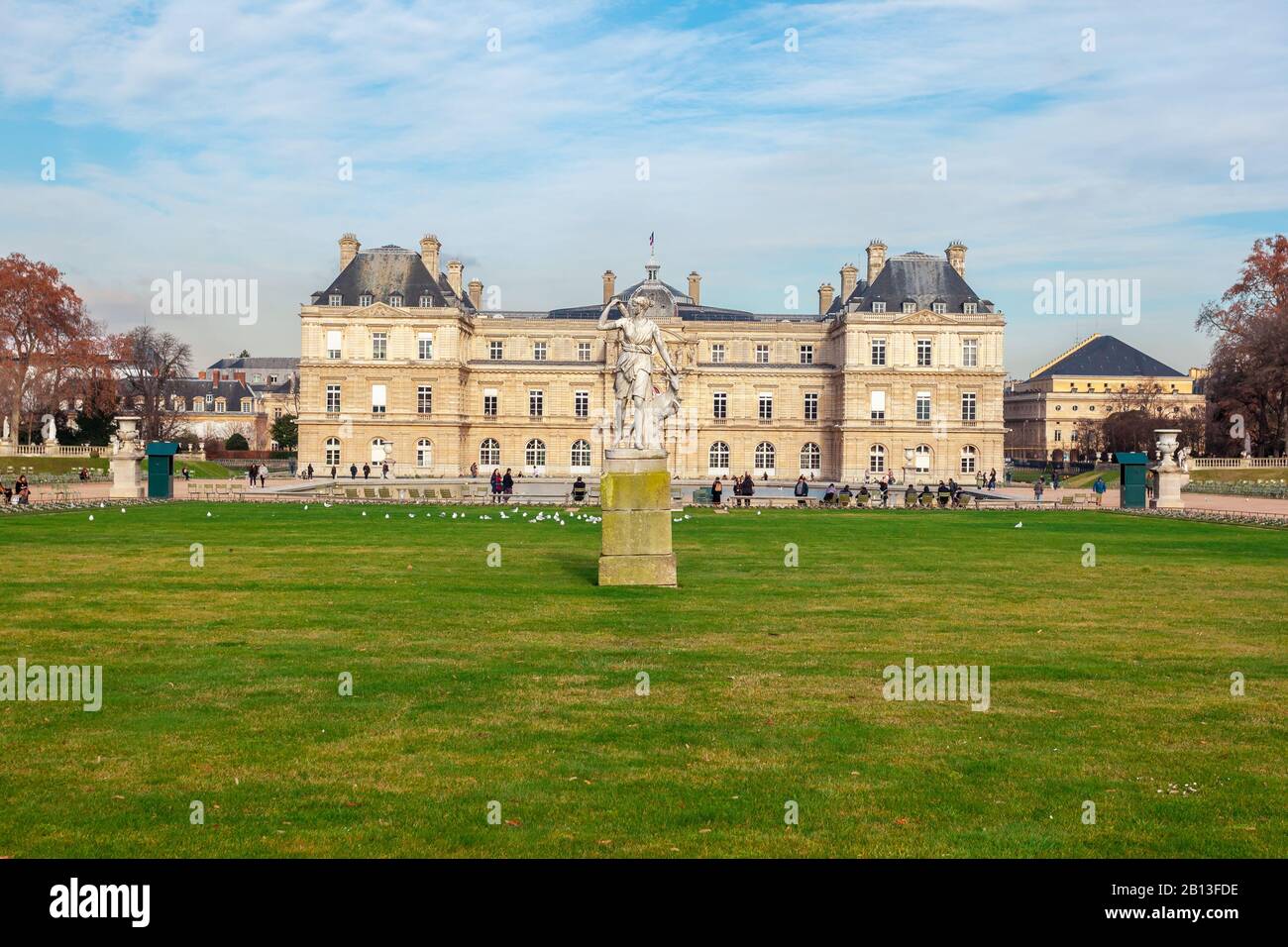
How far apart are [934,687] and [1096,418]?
12190 cm

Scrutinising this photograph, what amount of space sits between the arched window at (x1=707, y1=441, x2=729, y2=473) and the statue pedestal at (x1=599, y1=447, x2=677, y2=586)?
201ft

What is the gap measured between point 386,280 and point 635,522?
6125cm

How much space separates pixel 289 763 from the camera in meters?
8.30

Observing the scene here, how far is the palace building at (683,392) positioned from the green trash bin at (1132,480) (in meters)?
29.8

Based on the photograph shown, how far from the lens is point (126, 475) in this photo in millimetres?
42438

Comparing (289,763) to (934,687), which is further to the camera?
(934,687)

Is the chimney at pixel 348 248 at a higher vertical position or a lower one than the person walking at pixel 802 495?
higher

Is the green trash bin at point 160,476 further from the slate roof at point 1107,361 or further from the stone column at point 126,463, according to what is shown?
the slate roof at point 1107,361

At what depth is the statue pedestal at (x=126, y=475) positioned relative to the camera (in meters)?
42.0

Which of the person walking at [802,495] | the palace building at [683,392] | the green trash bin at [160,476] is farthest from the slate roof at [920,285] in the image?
the green trash bin at [160,476]

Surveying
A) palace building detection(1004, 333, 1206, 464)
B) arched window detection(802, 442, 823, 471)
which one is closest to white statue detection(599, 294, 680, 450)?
arched window detection(802, 442, 823, 471)

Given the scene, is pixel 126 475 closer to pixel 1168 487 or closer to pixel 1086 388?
pixel 1168 487

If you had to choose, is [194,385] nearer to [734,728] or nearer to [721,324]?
[721,324]
